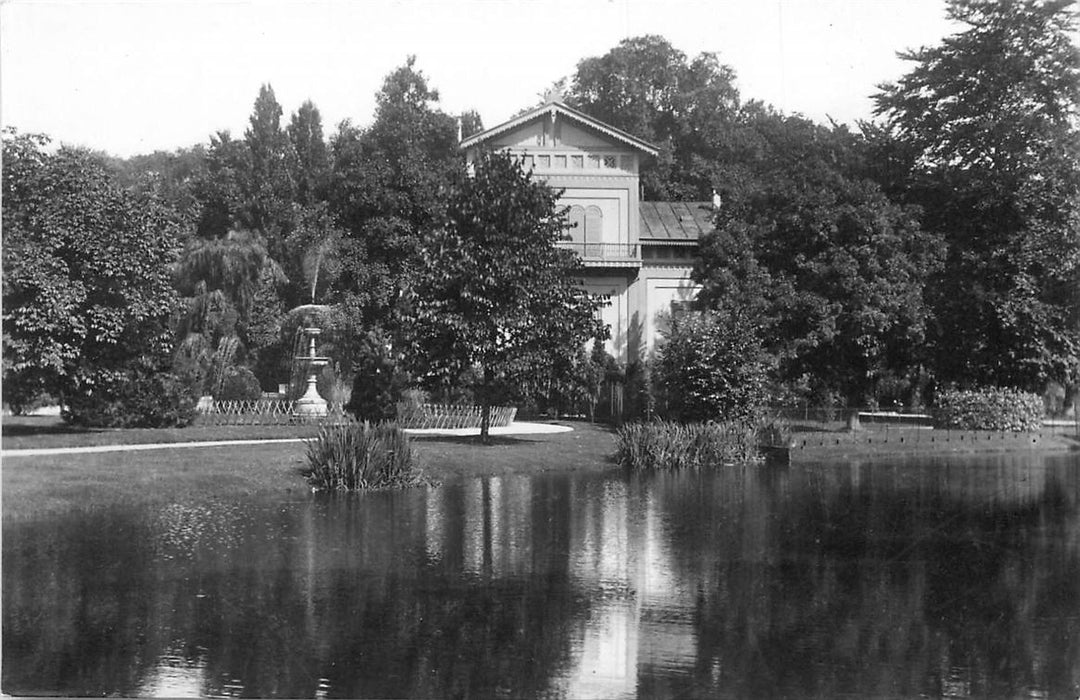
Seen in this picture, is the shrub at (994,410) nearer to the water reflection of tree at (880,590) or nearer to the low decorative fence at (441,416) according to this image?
the water reflection of tree at (880,590)

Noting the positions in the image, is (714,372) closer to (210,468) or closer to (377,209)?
(377,209)

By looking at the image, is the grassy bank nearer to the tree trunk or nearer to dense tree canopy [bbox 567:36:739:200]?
the tree trunk

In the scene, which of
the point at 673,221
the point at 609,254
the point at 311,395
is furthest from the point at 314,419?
the point at 673,221

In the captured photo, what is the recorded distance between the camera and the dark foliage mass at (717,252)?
2645cm

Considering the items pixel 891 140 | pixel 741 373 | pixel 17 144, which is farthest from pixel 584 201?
pixel 17 144

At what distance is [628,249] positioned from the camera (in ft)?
136

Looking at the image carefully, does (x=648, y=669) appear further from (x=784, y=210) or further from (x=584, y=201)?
(x=584, y=201)

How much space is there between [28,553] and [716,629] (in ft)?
24.9

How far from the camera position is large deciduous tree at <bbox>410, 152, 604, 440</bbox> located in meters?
26.0

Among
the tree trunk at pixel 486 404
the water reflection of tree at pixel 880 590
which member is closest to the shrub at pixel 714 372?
the tree trunk at pixel 486 404

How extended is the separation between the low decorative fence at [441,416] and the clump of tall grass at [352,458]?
29.8 ft

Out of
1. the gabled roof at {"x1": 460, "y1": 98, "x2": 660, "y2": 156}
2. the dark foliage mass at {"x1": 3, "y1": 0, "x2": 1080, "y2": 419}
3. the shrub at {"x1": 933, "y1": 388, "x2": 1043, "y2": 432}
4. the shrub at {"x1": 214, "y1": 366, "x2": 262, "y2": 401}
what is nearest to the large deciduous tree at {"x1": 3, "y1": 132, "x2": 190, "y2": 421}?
the dark foliage mass at {"x1": 3, "y1": 0, "x2": 1080, "y2": 419}

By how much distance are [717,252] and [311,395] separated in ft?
47.1

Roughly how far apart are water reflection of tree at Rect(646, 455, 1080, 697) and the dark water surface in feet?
0.13
